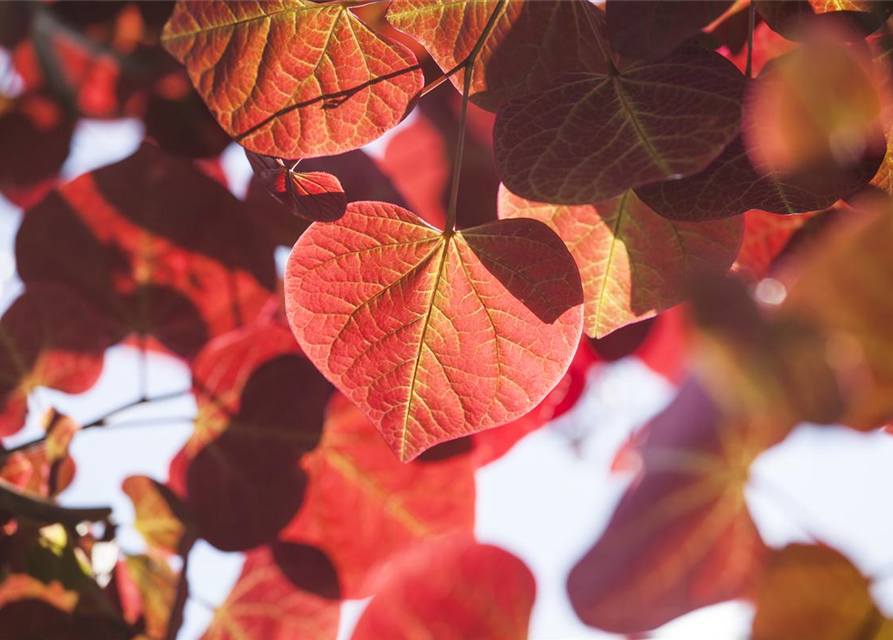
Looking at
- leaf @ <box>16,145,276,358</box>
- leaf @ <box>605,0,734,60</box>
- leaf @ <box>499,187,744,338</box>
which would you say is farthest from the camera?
leaf @ <box>16,145,276,358</box>

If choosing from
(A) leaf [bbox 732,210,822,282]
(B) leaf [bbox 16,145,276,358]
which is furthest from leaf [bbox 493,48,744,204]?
(B) leaf [bbox 16,145,276,358]

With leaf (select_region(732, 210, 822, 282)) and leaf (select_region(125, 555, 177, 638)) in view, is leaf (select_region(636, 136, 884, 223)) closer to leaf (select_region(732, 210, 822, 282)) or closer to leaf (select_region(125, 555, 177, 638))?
leaf (select_region(732, 210, 822, 282))

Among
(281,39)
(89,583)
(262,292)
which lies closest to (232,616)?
(89,583)

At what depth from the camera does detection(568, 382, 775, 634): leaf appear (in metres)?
0.18

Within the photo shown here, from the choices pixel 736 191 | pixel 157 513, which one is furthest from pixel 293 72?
pixel 157 513

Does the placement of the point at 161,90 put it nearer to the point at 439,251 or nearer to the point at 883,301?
the point at 439,251

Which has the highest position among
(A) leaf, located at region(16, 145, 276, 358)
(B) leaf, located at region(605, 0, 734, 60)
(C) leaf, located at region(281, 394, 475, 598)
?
(B) leaf, located at region(605, 0, 734, 60)

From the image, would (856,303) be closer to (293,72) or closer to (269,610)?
(293,72)

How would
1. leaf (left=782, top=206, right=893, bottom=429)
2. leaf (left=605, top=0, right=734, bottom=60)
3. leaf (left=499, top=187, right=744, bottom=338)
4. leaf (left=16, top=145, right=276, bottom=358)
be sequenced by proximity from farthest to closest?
1. leaf (left=16, top=145, right=276, bottom=358)
2. leaf (left=499, top=187, right=744, bottom=338)
3. leaf (left=605, top=0, right=734, bottom=60)
4. leaf (left=782, top=206, right=893, bottom=429)

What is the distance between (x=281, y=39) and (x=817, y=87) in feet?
0.64

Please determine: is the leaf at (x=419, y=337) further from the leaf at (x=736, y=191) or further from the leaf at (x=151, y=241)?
the leaf at (x=151, y=241)

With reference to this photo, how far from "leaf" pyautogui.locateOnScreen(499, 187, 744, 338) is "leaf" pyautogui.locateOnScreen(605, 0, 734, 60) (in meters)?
0.10

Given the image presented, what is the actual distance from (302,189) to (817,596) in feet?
0.65

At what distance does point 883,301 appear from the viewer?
0.41ft
